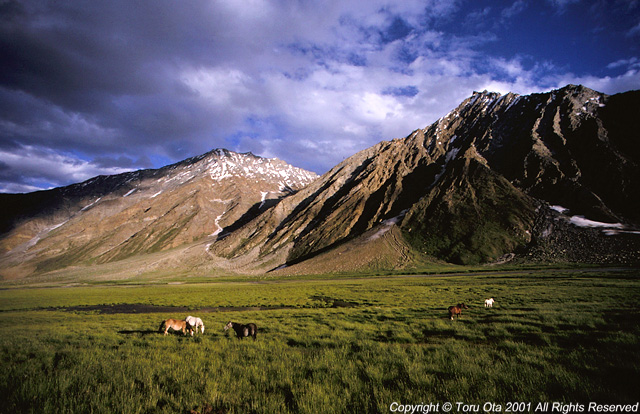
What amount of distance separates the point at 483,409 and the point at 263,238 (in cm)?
19473

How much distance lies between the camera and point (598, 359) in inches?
273

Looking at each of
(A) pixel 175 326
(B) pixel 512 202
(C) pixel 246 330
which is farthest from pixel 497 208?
(A) pixel 175 326

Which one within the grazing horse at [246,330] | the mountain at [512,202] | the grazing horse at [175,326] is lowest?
the grazing horse at [175,326]

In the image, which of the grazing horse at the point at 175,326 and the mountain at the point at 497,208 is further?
the mountain at the point at 497,208

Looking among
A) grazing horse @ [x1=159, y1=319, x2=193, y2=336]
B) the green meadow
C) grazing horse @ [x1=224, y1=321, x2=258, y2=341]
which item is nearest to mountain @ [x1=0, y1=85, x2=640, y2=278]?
grazing horse @ [x1=159, y1=319, x2=193, y2=336]

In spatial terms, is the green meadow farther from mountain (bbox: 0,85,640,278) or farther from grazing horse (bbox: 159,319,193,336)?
mountain (bbox: 0,85,640,278)

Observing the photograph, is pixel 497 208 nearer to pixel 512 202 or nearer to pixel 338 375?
pixel 512 202

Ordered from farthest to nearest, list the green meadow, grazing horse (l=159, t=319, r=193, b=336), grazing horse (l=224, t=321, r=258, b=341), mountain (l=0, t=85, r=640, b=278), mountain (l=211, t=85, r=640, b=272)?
mountain (l=0, t=85, r=640, b=278), mountain (l=211, t=85, r=640, b=272), grazing horse (l=159, t=319, r=193, b=336), grazing horse (l=224, t=321, r=258, b=341), the green meadow

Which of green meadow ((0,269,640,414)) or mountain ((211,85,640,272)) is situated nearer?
green meadow ((0,269,640,414))

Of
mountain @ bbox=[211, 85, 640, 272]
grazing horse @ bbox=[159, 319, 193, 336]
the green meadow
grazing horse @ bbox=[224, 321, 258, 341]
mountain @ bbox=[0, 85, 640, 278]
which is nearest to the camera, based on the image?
the green meadow

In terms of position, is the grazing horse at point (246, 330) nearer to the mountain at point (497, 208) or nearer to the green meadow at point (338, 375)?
the green meadow at point (338, 375)

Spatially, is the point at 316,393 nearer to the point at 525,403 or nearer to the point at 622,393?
the point at 525,403

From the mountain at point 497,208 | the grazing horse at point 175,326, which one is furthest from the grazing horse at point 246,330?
the mountain at point 497,208

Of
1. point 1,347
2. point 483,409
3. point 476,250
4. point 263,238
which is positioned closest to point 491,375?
point 483,409
